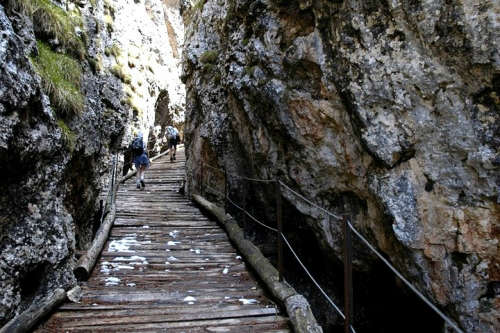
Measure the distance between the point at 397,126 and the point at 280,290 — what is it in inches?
94.8

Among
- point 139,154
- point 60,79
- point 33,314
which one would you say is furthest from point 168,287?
point 139,154

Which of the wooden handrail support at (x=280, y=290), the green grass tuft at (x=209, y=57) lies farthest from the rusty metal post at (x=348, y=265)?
the green grass tuft at (x=209, y=57)

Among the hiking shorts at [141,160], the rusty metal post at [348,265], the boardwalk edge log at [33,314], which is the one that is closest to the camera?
the rusty metal post at [348,265]

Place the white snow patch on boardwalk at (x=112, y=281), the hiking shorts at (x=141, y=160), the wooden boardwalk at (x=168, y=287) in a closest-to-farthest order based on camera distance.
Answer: the wooden boardwalk at (x=168, y=287)
the white snow patch on boardwalk at (x=112, y=281)
the hiking shorts at (x=141, y=160)

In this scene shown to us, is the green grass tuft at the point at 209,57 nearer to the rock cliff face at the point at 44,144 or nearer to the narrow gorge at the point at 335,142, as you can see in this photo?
the narrow gorge at the point at 335,142

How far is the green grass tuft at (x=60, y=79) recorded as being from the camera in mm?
4875

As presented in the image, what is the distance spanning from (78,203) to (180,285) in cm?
248

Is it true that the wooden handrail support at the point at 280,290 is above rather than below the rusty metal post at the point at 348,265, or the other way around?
below

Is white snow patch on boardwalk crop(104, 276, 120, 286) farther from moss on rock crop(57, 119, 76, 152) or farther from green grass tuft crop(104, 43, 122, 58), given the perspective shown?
green grass tuft crop(104, 43, 122, 58)

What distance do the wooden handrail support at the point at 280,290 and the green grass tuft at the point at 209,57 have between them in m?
4.96

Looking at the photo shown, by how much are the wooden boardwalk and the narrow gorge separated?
0.52 meters

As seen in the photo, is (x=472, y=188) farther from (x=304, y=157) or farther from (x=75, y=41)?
(x=75, y=41)

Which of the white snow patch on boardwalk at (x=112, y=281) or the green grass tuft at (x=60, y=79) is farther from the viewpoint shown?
the green grass tuft at (x=60, y=79)

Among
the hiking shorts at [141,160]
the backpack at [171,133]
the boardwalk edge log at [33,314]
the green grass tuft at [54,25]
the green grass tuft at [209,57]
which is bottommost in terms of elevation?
the boardwalk edge log at [33,314]
